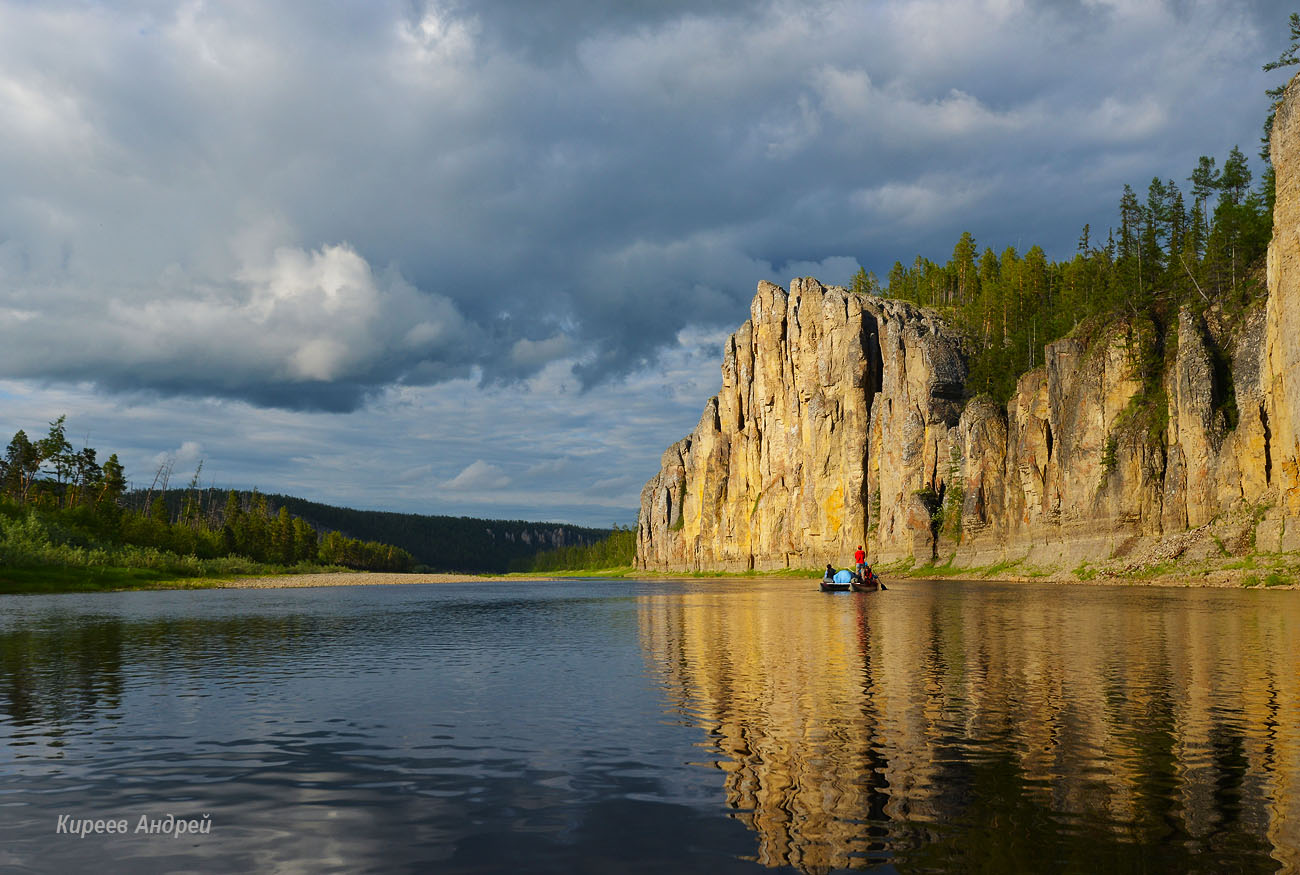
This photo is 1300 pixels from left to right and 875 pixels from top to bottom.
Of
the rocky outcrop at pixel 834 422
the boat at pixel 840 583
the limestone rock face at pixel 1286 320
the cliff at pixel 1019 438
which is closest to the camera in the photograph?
the limestone rock face at pixel 1286 320

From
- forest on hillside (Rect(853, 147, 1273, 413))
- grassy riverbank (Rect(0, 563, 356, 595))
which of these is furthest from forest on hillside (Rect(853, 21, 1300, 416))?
grassy riverbank (Rect(0, 563, 356, 595))

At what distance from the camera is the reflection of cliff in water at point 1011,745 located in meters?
10.9

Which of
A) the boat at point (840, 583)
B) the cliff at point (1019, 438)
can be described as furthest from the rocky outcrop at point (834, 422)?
the boat at point (840, 583)

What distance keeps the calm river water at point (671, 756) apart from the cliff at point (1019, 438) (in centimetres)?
4842

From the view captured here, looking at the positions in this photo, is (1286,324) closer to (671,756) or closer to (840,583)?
(840,583)

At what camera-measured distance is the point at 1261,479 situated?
70938mm

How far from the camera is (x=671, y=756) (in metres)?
15.9

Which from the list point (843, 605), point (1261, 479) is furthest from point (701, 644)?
point (1261, 479)

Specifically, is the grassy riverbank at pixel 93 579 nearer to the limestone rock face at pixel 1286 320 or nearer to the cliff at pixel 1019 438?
the cliff at pixel 1019 438

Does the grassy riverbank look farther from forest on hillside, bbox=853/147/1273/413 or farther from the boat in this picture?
forest on hillside, bbox=853/147/1273/413

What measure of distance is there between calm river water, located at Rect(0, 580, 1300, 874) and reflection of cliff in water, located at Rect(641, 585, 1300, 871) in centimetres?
7

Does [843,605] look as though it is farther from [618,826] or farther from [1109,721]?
[618,826]

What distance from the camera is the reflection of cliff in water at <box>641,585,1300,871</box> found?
430 inches

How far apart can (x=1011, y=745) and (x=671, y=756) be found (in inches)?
260
